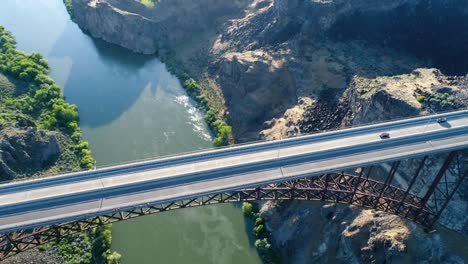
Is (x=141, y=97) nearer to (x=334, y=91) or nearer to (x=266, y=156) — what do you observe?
(x=334, y=91)

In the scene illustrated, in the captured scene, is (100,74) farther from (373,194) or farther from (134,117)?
(373,194)

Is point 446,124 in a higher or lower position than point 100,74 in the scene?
higher

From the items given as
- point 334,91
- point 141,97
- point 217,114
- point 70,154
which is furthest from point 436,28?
point 70,154

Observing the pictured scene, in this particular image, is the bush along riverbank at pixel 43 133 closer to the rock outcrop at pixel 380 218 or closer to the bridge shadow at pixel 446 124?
the rock outcrop at pixel 380 218

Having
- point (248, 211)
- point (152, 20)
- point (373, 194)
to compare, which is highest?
point (373, 194)

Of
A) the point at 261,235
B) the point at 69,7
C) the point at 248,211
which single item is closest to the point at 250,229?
the point at 261,235

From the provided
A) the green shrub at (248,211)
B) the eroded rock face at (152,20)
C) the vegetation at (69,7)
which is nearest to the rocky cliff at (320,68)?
the eroded rock face at (152,20)
